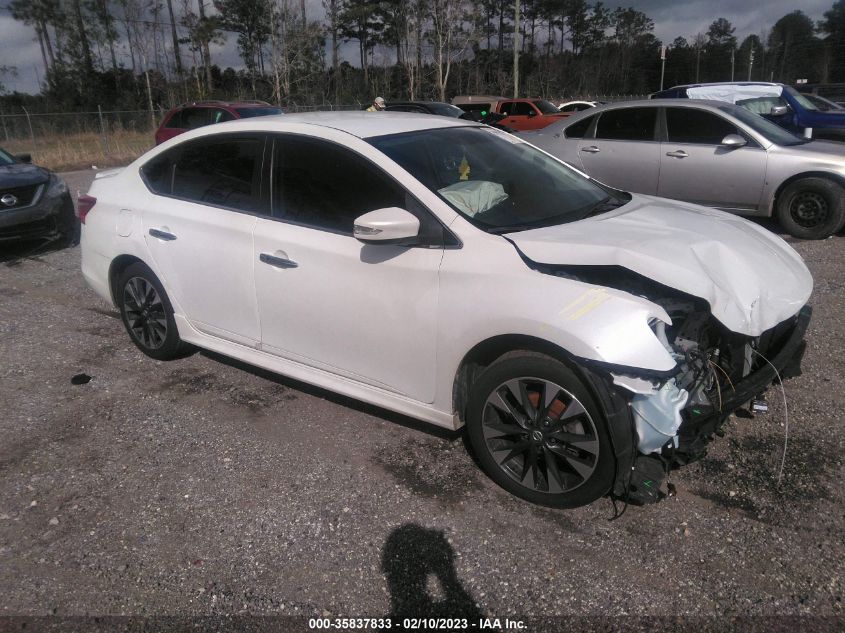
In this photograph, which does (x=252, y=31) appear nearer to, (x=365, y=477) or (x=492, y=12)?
(x=492, y=12)

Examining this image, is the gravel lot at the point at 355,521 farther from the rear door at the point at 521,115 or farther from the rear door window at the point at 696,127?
the rear door at the point at 521,115

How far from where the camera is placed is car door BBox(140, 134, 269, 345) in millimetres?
3838

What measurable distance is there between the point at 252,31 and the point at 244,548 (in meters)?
47.0

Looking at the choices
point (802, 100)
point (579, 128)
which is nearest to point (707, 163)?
point (579, 128)

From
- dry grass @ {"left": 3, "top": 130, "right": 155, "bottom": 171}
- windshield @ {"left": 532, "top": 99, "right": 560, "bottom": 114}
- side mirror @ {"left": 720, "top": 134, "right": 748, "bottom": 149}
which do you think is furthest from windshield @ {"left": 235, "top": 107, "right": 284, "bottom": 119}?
windshield @ {"left": 532, "top": 99, "right": 560, "bottom": 114}

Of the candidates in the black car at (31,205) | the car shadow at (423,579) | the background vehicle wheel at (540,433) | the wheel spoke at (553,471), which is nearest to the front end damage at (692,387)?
the background vehicle wheel at (540,433)

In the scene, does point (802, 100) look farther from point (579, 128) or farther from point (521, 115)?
point (521, 115)

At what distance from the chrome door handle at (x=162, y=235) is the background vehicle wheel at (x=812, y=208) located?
6.67 meters

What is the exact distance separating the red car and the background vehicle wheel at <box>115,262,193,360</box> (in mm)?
9361

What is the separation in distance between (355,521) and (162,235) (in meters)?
2.38

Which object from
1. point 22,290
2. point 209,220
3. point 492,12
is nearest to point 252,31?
point 492,12

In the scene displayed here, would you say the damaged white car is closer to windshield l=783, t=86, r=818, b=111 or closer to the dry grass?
windshield l=783, t=86, r=818, b=111

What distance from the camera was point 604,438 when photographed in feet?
8.76

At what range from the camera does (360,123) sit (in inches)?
149
